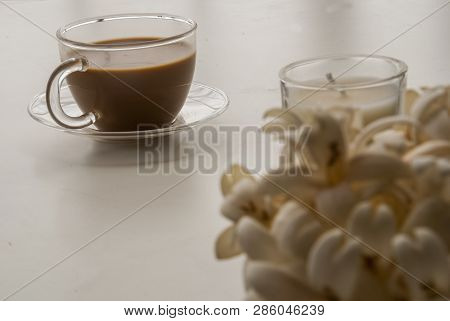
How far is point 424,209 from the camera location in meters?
0.38

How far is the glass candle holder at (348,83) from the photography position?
2.02ft

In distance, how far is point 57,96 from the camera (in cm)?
77

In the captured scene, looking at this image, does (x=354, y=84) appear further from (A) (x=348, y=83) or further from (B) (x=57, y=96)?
(B) (x=57, y=96)

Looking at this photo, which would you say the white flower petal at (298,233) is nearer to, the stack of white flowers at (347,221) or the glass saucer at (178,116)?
the stack of white flowers at (347,221)

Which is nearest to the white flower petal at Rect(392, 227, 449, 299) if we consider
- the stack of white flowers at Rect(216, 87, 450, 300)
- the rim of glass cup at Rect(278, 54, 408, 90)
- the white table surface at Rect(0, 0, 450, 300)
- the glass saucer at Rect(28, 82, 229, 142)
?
the stack of white flowers at Rect(216, 87, 450, 300)

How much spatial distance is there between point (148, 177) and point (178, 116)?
0.12 meters

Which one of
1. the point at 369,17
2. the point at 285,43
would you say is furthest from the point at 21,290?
the point at 369,17

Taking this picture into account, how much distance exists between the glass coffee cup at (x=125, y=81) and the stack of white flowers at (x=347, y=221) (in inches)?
14.2

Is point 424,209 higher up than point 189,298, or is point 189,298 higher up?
point 424,209

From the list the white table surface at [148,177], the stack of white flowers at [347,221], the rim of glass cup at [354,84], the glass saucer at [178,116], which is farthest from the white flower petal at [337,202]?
the glass saucer at [178,116]

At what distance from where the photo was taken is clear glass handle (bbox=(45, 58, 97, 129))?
76 cm

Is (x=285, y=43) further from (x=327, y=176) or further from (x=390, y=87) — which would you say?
(x=327, y=176)

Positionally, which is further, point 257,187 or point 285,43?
point 285,43

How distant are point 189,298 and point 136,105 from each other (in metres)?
0.28
